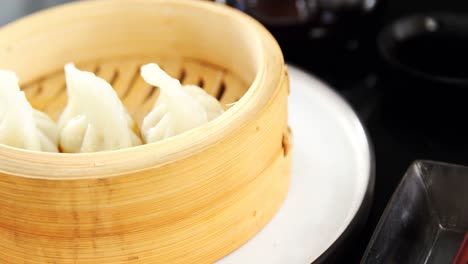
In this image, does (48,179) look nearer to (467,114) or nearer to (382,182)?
(382,182)

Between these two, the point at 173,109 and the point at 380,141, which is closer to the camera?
the point at 173,109

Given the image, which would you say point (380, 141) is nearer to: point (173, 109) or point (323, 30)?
point (323, 30)

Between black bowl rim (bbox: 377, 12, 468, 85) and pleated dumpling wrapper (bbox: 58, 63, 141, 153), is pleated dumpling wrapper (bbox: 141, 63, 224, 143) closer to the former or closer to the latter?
pleated dumpling wrapper (bbox: 58, 63, 141, 153)

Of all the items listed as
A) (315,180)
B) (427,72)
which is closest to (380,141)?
(427,72)

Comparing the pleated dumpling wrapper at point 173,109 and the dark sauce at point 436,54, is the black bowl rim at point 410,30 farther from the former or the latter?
the pleated dumpling wrapper at point 173,109

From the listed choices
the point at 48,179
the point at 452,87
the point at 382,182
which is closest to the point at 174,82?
the point at 48,179

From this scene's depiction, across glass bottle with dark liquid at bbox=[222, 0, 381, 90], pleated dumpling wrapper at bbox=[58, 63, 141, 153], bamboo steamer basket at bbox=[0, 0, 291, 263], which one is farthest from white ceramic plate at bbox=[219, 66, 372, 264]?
pleated dumpling wrapper at bbox=[58, 63, 141, 153]

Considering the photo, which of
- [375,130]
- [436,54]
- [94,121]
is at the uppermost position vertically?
[94,121]
